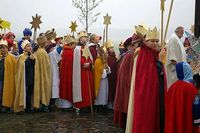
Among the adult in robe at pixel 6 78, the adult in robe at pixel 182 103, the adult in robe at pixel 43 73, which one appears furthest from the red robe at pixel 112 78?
the adult in robe at pixel 182 103

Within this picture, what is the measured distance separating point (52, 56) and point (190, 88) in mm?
6429

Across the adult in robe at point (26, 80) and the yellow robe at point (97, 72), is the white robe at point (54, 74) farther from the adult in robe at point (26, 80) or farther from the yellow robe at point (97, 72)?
the yellow robe at point (97, 72)

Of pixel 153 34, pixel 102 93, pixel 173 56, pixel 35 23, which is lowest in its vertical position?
pixel 102 93

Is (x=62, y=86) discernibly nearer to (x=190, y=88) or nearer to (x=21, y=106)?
(x=21, y=106)

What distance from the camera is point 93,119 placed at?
33.7ft

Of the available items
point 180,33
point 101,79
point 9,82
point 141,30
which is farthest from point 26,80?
point 141,30

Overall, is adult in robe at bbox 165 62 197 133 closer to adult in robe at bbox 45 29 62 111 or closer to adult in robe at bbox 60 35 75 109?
adult in robe at bbox 60 35 75 109

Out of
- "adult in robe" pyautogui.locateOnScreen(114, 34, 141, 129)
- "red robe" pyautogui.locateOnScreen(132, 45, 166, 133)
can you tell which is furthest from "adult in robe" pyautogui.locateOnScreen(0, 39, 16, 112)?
"red robe" pyautogui.locateOnScreen(132, 45, 166, 133)

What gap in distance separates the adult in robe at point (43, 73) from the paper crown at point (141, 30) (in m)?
4.47

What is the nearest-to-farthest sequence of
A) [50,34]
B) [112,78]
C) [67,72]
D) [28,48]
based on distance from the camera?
[28,48] → [67,72] → [112,78] → [50,34]

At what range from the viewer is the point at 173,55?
7.85 metres

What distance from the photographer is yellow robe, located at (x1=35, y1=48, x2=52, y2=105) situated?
11062mm

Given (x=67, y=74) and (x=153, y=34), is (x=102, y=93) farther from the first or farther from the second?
(x=153, y=34)

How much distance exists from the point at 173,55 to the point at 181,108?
239cm
